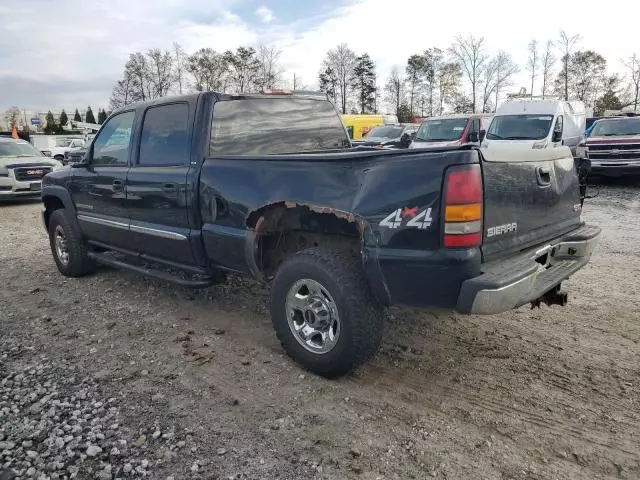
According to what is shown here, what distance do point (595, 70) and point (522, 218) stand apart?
5426cm

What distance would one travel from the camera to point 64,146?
31172mm

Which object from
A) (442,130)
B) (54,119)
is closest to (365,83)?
(54,119)

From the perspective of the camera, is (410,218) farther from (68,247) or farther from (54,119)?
(54,119)

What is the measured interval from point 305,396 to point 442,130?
14.5 meters

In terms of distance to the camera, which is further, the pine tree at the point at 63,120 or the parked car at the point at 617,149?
the pine tree at the point at 63,120

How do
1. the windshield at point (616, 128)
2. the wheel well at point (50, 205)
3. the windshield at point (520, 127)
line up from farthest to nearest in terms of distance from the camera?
the windshield at point (616, 128) < the windshield at point (520, 127) < the wheel well at point (50, 205)

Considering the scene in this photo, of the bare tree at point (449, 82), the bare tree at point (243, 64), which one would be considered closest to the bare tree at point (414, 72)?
the bare tree at point (449, 82)

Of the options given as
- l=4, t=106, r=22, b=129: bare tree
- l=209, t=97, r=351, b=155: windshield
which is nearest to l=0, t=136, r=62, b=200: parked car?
l=209, t=97, r=351, b=155: windshield

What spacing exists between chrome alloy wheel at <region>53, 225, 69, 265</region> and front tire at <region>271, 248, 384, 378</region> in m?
3.51

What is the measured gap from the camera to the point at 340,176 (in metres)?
3.21

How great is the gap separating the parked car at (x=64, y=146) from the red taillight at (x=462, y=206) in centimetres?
2871

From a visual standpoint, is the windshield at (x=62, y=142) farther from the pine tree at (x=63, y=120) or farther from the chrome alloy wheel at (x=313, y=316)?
the chrome alloy wheel at (x=313, y=316)

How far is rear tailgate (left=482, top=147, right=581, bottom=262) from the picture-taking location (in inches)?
116

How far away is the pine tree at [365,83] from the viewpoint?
188ft
